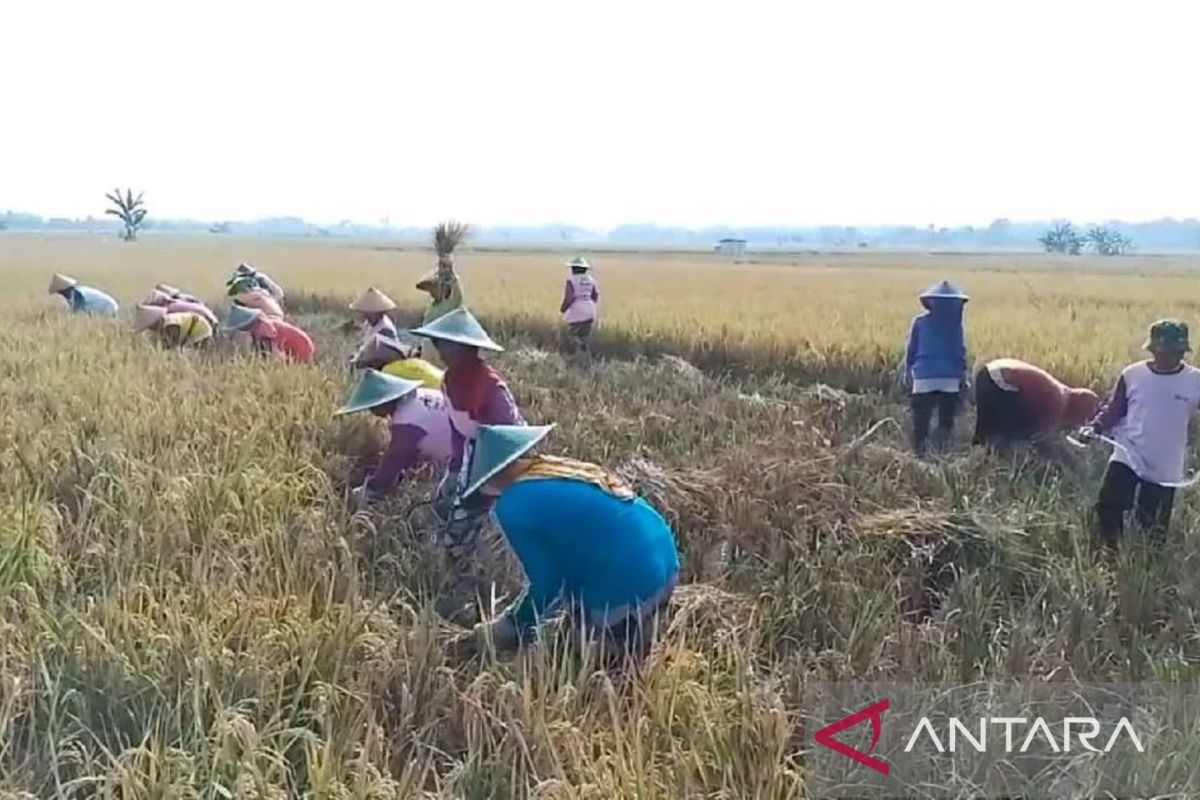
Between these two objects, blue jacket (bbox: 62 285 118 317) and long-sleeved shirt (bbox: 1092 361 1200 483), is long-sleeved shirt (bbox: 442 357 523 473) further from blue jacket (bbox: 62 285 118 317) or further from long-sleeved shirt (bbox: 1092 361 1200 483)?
blue jacket (bbox: 62 285 118 317)

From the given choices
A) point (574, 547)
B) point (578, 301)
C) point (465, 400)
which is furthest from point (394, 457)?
point (578, 301)

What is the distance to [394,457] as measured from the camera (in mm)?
4012

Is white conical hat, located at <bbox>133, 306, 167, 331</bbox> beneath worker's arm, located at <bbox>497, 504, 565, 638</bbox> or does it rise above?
above

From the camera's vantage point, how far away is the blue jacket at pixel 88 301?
11.2 metres

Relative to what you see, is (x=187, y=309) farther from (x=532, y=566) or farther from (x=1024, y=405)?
(x=532, y=566)

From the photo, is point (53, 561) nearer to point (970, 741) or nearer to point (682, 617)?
point (682, 617)

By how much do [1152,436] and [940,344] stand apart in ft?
6.46

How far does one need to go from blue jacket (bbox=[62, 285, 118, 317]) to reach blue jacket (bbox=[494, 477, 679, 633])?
9.96 metres

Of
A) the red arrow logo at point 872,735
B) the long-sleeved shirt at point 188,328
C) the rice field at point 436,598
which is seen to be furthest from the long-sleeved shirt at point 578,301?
the red arrow logo at point 872,735

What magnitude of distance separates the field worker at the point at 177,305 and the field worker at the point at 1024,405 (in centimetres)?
613

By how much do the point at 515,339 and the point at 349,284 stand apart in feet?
27.1

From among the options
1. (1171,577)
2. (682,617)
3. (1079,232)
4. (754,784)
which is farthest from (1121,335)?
(1079,232)

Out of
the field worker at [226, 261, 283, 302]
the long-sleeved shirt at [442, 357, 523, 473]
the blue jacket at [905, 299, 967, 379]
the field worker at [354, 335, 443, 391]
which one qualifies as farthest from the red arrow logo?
the field worker at [226, 261, 283, 302]

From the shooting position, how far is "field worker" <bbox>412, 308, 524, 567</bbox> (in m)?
3.36
